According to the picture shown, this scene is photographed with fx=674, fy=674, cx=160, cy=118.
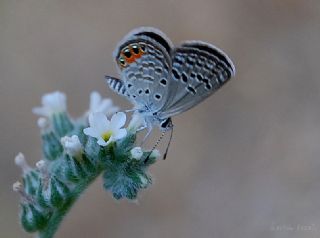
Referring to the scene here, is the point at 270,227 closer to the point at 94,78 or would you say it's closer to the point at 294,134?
the point at 294,134

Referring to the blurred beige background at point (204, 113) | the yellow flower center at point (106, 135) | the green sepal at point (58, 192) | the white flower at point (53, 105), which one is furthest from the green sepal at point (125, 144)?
the blurred beige background at point (204, 113)

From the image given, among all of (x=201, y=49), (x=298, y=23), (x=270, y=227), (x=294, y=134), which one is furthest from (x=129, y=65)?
(x=298, y=23)

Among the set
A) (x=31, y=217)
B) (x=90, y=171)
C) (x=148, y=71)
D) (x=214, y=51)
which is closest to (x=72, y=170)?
(x=90, y=171)

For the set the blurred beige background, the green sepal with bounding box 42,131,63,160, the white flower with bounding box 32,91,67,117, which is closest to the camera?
the green sepal with bounding box 42,131,63,160

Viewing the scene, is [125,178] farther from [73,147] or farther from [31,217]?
[31,217]

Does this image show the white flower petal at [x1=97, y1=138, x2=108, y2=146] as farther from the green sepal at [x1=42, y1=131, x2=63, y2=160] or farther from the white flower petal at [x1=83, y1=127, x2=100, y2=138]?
the green sepal at [x1=42, y1=131, x2=63, y2=160]

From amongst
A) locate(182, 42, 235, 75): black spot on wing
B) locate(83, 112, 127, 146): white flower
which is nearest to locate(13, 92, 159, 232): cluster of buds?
locate(83, 112, 127, 146): white flower
